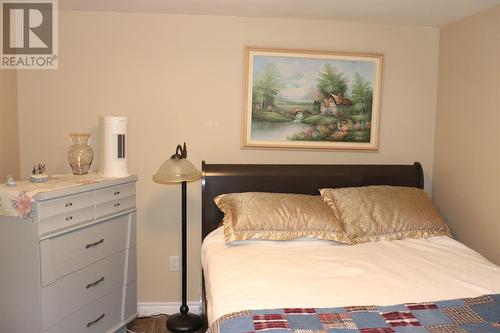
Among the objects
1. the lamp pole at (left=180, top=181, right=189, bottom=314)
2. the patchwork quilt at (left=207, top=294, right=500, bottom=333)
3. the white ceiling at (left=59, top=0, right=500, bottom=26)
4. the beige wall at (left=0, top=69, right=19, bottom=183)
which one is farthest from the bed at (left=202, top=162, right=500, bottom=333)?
the beige wall at (left=0, top=69, right=19, bottom=183)

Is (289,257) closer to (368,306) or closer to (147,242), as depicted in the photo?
(368,306)

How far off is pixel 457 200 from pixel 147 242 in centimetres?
234

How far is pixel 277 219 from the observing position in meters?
2.61

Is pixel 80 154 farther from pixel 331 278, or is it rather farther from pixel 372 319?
pixel 372 319

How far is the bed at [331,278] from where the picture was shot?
5.27 ft

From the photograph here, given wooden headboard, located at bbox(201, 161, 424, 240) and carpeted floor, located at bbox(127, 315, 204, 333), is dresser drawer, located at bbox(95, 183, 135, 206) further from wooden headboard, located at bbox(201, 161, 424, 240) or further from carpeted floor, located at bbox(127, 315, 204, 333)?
carpeted floor, located at bbox(127, 315, 204, 333)

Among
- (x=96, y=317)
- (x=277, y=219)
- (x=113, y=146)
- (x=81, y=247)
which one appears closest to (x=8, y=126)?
(x=113, y=146)

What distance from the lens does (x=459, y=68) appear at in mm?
3002

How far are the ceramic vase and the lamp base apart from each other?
1209 mm

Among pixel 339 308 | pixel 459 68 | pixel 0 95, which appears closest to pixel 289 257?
pixel 339 308

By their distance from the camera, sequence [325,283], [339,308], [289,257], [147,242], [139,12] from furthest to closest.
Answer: [147,242], [139,12], [289,257], [325,283], [339,308]

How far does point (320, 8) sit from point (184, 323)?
2.36 metres

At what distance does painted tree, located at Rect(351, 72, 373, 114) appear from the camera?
3207mm

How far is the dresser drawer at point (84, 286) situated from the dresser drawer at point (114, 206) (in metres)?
0.30
